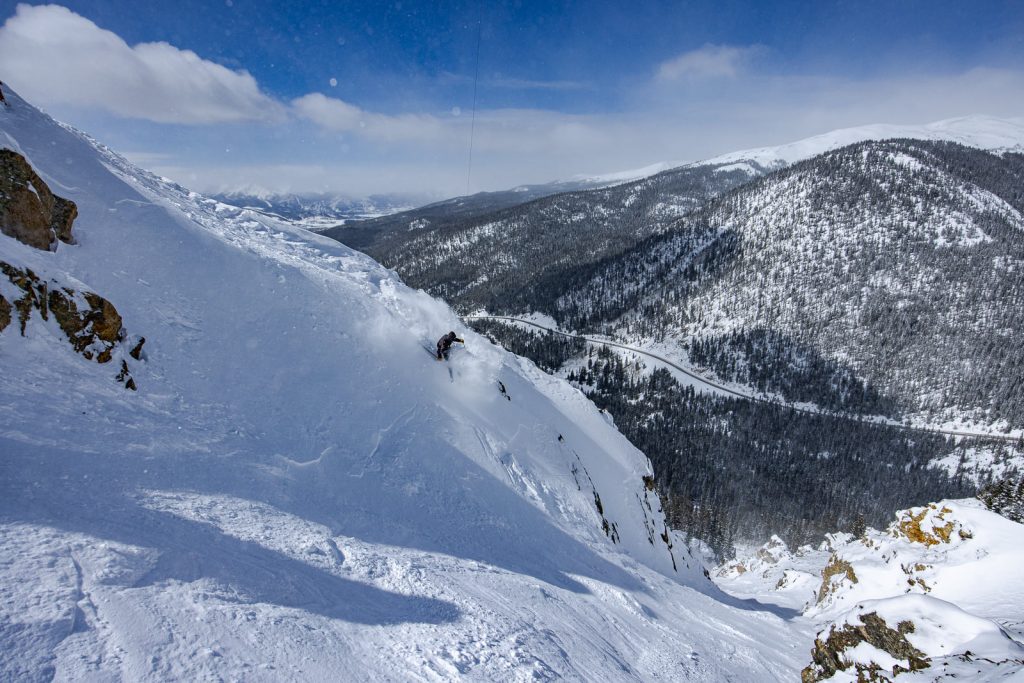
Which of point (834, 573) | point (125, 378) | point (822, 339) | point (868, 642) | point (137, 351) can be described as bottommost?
point (822, 339)

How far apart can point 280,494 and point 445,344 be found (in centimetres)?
1251

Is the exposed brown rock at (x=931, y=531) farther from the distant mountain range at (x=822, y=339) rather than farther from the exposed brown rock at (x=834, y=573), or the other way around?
the distant mountain range at (x=822, y=339)

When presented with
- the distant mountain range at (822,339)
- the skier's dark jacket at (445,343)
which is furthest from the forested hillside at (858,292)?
the skier's dark jacket at (445,343)

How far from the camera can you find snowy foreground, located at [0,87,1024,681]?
→ 22.6 ft

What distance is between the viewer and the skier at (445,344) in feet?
74.0

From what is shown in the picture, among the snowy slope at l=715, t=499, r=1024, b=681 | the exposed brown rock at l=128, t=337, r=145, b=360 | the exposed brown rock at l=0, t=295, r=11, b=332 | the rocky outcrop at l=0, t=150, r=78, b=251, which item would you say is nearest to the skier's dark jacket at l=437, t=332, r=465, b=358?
the exposed brown rock at l=128, t=337, r=145, b=360

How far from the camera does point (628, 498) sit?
29234 mm

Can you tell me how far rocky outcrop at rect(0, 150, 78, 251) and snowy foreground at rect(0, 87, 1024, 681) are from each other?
596mm

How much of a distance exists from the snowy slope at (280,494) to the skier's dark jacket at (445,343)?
2.54 feet

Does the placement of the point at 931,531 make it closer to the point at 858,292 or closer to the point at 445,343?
the point at 445,343

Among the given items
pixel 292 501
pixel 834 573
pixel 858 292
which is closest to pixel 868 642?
pixel 292 501

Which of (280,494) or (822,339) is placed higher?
(280,494)

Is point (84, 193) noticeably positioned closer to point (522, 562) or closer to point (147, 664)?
point (147, 664)

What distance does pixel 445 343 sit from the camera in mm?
22938
